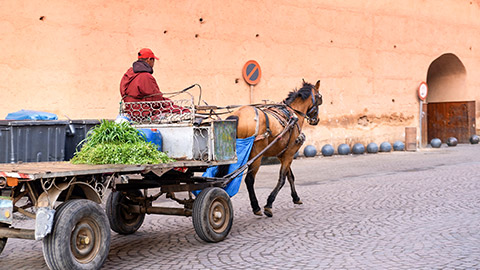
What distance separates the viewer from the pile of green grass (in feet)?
16.7

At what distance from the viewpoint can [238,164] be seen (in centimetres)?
693

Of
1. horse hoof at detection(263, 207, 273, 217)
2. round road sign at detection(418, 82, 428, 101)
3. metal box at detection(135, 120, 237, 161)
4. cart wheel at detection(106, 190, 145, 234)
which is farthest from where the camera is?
round road sign at detection(418, 82, 428, 101)

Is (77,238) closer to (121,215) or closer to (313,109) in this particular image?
(121,215)

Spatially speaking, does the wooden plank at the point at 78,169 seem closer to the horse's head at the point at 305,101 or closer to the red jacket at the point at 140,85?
the red jacket at the point at 140,85

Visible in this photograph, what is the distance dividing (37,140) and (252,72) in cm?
1009

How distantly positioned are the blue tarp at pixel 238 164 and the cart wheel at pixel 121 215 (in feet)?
2.70

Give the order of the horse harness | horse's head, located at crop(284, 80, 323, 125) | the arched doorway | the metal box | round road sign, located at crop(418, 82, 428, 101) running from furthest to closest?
the arched doorway
round road sign, located at crop(418, 82, 428, 101)
horse's head, located at crop(284, 80, 323, 125)
the horse harness
the metal box

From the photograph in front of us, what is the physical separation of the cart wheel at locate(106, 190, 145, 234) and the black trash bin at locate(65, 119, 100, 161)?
1059 millimetres

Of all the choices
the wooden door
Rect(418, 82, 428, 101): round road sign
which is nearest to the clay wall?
Rect(418, 82, 428, 101): round road sign

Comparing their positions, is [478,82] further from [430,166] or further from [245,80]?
[245,80]

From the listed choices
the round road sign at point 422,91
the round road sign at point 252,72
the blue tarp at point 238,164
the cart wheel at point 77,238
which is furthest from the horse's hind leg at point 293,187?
the round road sign at point 422,91

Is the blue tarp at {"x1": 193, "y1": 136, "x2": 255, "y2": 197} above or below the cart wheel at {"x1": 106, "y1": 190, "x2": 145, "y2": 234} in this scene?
above

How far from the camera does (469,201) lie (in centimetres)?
869

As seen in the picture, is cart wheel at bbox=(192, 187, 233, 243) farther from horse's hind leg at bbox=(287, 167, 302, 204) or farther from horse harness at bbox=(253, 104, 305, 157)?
horse's hind leg at bbox=(287, 167, 302, 204)
